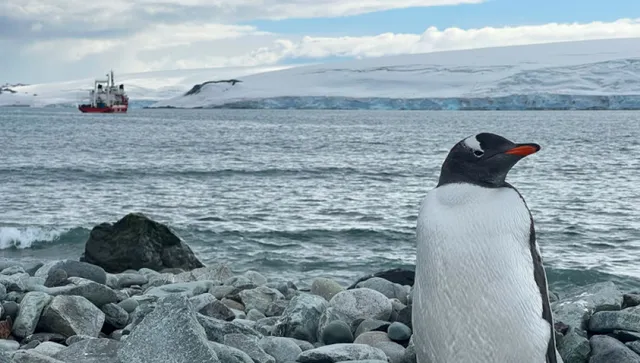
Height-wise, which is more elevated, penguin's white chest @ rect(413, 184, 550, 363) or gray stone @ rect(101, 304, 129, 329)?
penguin's white chest @ rect(413, 184, 550, 363)

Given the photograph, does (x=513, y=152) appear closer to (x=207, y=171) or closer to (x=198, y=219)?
(x=198, y=219)

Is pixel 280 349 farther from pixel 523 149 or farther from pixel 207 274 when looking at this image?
pixel 207 274

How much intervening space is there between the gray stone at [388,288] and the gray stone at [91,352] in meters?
2.66

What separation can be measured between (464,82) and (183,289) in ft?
264

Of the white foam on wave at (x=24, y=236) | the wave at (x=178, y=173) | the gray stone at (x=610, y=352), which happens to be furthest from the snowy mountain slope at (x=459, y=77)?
the gray stone at (x=610, y=352)

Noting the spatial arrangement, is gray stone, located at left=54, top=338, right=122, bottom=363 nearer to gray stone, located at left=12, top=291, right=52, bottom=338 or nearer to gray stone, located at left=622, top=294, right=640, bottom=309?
gray stone, located at left=12, top=291, right=52, bottom=338

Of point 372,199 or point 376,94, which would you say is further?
point 376,94

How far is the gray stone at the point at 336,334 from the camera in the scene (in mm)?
4734

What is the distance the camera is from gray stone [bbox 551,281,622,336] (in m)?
4.85

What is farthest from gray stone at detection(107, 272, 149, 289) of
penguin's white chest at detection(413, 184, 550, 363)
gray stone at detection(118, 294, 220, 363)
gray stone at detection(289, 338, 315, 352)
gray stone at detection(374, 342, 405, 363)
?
penguin's white chest at detection(413, 184, 550, 363)

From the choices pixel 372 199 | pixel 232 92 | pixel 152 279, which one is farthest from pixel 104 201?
pixel 232 92

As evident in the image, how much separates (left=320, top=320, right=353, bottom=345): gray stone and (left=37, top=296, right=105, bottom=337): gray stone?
1201 mm

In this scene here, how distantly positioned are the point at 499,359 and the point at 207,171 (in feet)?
64.8

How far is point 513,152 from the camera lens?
2967 mm
